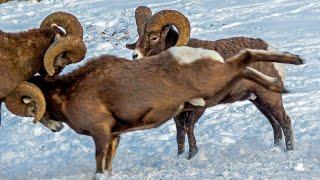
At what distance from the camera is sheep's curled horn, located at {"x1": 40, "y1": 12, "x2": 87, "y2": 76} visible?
925cm

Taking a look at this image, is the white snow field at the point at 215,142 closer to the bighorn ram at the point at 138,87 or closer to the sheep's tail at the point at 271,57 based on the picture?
the bighorn ram at the point at 138,87

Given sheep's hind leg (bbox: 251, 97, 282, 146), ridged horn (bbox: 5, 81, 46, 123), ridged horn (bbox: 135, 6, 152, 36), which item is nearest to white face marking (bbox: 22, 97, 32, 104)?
ridged horn (bbox: 5, 81, 46, 123)

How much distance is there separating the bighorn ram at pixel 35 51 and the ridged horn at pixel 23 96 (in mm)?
26

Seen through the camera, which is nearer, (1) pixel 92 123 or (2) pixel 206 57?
(2) pixel 206 57

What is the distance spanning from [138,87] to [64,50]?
5.46ft

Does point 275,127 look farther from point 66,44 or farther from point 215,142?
point 66,44

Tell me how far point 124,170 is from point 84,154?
2.50 metres

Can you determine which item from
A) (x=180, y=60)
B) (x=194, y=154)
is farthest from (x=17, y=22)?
(x=180, y=60)

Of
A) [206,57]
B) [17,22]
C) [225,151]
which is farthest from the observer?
[17,22]

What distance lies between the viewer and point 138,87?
8148 millimetres

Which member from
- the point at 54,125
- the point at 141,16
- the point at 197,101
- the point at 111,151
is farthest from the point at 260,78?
the point at 141,16

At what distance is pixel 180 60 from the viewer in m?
7.90

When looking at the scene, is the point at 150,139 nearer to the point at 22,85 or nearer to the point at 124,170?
the point at 124,170

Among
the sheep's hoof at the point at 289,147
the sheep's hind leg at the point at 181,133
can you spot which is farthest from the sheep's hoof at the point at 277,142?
the sheep's hind leg at the point at 181,133
